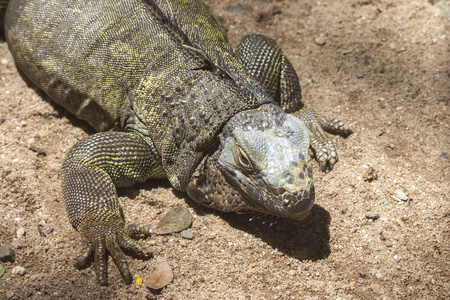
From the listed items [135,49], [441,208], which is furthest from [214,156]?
[441,208]

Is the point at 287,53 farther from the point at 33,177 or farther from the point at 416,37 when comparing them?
the point at 33,177

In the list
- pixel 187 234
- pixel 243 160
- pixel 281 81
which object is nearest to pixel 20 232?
pixel 187 234

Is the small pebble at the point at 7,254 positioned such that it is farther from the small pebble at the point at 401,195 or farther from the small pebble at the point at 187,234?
the small pebble at the point at 401,195

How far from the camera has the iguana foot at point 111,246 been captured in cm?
376

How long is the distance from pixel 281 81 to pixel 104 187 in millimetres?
2355

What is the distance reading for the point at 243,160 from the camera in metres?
3.64

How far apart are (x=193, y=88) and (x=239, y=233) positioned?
1439mm

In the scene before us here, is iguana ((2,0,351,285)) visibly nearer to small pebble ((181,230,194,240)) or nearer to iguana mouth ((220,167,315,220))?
iguana mouth ((220,167,315,220))

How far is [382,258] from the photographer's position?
3887mm

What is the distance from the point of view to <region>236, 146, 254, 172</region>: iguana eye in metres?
→ 3.58

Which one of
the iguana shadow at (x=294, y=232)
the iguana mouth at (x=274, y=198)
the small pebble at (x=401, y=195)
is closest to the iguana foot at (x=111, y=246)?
the iguana shadow at (x=294, y=232)

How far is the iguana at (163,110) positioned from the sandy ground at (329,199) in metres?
0.24

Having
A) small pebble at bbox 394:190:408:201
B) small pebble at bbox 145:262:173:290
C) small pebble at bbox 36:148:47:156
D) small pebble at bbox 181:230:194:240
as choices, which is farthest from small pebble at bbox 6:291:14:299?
small pebble at bbox 394:190:408:201

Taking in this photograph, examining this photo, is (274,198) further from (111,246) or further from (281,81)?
(281,81)
